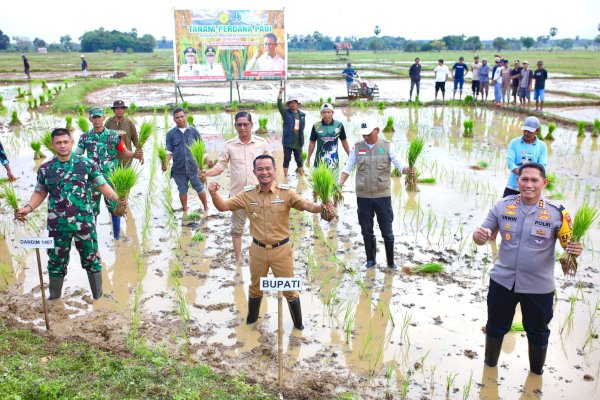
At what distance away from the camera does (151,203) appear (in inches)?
326

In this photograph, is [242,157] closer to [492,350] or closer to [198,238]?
[198,238]

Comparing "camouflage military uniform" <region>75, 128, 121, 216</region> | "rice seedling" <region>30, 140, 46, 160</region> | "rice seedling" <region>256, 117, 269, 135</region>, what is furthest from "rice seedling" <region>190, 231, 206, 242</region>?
"rice seedling" <region>256, 117, 269, 135</region>

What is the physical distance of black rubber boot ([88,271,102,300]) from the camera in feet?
16.4

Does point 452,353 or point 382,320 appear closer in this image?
point 452,353

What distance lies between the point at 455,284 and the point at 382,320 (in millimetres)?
1092

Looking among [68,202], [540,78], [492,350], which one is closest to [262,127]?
[540,78]

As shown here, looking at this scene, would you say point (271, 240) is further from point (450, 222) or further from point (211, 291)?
point (450, 222)

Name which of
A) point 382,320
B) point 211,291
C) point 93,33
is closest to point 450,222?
point 382,320

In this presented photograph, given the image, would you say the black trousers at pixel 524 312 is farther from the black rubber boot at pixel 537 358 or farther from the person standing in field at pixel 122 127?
the person standing in field at pixel 122 127

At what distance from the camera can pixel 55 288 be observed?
5059 mm

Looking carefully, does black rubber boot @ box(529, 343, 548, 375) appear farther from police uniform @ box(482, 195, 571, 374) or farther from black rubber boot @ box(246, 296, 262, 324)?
black rubber boot @ box(246, 296, 262, 324)

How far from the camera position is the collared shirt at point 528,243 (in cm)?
366

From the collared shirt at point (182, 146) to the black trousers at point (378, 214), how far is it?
2545 mm

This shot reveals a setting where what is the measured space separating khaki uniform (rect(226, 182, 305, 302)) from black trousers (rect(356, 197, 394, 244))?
5.08ft
